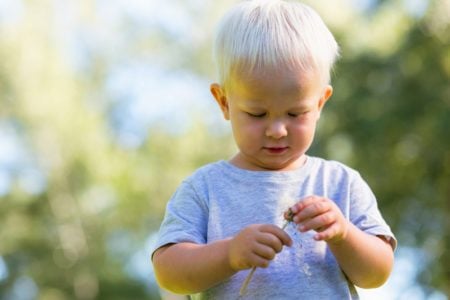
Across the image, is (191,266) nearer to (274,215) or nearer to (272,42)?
(274,215)

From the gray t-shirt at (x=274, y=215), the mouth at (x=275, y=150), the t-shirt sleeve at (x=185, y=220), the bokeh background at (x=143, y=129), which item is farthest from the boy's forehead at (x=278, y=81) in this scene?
the bokeh background at (x=143, y=129)

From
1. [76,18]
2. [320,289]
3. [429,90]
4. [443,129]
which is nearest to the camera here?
[320,289]

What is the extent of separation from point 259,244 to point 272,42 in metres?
0.68

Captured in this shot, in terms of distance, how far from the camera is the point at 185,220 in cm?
346

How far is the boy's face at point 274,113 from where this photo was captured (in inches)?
130

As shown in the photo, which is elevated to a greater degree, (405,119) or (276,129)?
(405,119)

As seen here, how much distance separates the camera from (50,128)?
86.7ft

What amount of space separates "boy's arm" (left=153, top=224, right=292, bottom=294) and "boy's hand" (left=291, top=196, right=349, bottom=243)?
0.07 m

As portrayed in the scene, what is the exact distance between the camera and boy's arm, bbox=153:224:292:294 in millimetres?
3072

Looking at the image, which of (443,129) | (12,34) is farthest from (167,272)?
(12,34)

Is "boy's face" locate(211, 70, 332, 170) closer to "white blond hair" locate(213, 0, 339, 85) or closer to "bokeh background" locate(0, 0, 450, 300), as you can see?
"white blond hair" locate(213, 0, 339, 85)

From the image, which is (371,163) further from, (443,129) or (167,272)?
(167,272)

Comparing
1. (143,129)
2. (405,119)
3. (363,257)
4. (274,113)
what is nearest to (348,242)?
(363,257)

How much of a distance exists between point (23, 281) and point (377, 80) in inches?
470
